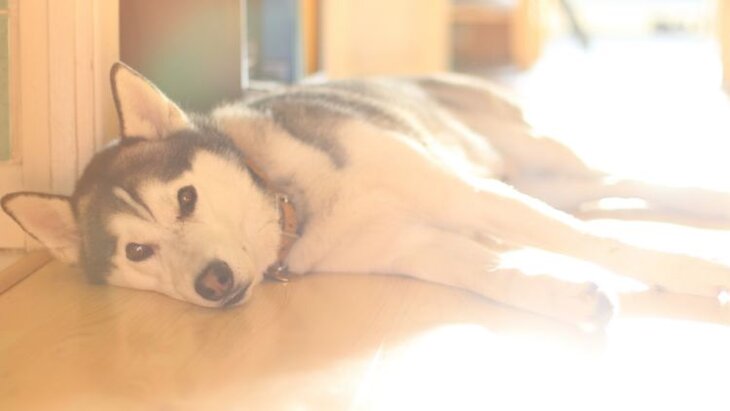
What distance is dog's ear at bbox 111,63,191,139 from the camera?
229 cm

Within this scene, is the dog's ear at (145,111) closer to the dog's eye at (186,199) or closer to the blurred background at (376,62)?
the dog's eye at (186,199)

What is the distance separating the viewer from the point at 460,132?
316 centimetres

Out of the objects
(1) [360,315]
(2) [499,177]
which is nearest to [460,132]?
(2) [499,177]

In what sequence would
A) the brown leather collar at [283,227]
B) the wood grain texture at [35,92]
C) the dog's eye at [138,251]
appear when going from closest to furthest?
the dog's eye at [138,251], the brown leather collar at [283,227], the wood grain texture at [35,92]

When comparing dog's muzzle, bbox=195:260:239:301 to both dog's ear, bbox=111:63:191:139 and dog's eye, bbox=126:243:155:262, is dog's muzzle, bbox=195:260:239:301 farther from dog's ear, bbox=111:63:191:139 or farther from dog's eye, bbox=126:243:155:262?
dog's ear, bbox=111:63:191:139

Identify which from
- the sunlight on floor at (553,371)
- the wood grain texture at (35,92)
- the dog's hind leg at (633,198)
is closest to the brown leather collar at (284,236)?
the sunlight on floor at (553,371)

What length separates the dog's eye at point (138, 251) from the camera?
222 centimetres

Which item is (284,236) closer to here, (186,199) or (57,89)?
(186,199)

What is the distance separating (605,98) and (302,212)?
3.97m

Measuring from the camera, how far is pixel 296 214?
2.40m

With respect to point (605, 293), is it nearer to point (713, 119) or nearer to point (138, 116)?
point (138, 116)

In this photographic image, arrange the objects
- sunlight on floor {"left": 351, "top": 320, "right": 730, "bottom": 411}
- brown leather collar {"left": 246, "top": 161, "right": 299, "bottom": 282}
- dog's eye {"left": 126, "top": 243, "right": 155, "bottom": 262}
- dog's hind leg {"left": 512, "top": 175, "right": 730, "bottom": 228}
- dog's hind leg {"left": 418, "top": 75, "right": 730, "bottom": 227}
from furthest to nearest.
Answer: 1. dog's hind leg {"left": 418, "top": 75, "right": 730, "bottom": 227}
2. dog's hind leg {"left": 512, "top": 175, "right": 730, "bottom": 228}
3. brown leather collar {"left": 246, "top": 161, "right": 299, "bottom": 282}
4. dog's eye {"left": 126, "top": 243, "right": 155, "bottom": 262}
5. sunlight on floor {"left": 351, "top": 320, "right": 730, "bottom": 411}

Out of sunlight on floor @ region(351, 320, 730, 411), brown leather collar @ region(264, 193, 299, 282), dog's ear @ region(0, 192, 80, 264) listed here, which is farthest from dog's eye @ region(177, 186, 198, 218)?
sunlight on floor @ region(351, 320, 730, 411)

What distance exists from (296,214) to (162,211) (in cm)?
37
